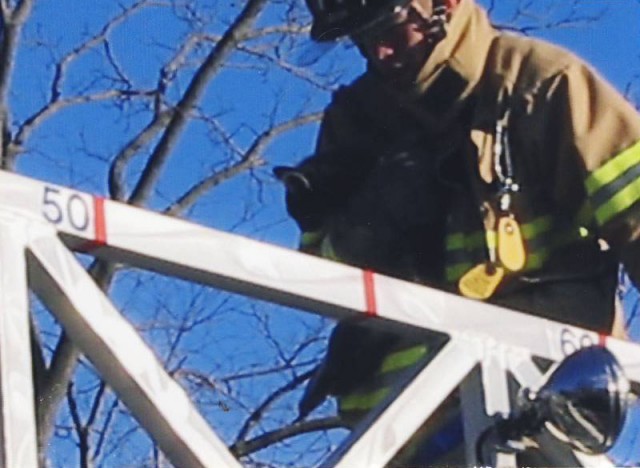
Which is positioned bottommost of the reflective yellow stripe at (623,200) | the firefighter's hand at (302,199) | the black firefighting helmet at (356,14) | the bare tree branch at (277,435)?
the reflective yellow stripe at (623,200)

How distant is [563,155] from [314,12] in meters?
0.54

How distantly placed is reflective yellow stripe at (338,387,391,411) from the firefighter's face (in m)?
0.58

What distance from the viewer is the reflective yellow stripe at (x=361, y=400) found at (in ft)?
11.9

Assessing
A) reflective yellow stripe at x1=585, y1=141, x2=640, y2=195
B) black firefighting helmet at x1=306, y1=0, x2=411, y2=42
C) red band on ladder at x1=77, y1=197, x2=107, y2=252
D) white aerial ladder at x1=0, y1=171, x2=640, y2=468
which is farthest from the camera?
black firefighting helmet at x1=306, y1=0, x2=411, y2=42

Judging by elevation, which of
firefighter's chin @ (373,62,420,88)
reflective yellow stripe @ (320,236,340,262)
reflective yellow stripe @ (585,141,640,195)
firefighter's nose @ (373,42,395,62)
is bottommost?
reflective yellow stripe @ (585,141,640,195)

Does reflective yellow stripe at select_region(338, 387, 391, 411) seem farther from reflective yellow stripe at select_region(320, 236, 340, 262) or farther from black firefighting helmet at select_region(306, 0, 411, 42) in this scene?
black firefighting helmet at select_region(306, 0, 411, 42)

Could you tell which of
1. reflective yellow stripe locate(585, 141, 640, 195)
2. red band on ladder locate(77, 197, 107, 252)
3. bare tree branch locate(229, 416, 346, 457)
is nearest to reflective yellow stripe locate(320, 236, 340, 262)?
reflective yellow stripe locate(585, 141, 640, 195)

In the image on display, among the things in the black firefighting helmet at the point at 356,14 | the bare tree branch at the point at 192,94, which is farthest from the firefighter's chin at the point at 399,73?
the bare tree branch at the point at 192,94

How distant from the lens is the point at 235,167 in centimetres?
825

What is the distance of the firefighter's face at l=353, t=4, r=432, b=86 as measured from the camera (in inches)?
145

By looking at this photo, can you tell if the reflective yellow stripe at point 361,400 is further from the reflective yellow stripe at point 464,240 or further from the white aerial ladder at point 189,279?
the white aerial ladder at point 189,279

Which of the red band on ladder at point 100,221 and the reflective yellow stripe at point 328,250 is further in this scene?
the reflective yellow stripe at point 328,250

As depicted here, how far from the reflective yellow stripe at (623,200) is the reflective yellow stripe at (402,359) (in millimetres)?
401

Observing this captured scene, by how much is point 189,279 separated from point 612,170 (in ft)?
2.86
